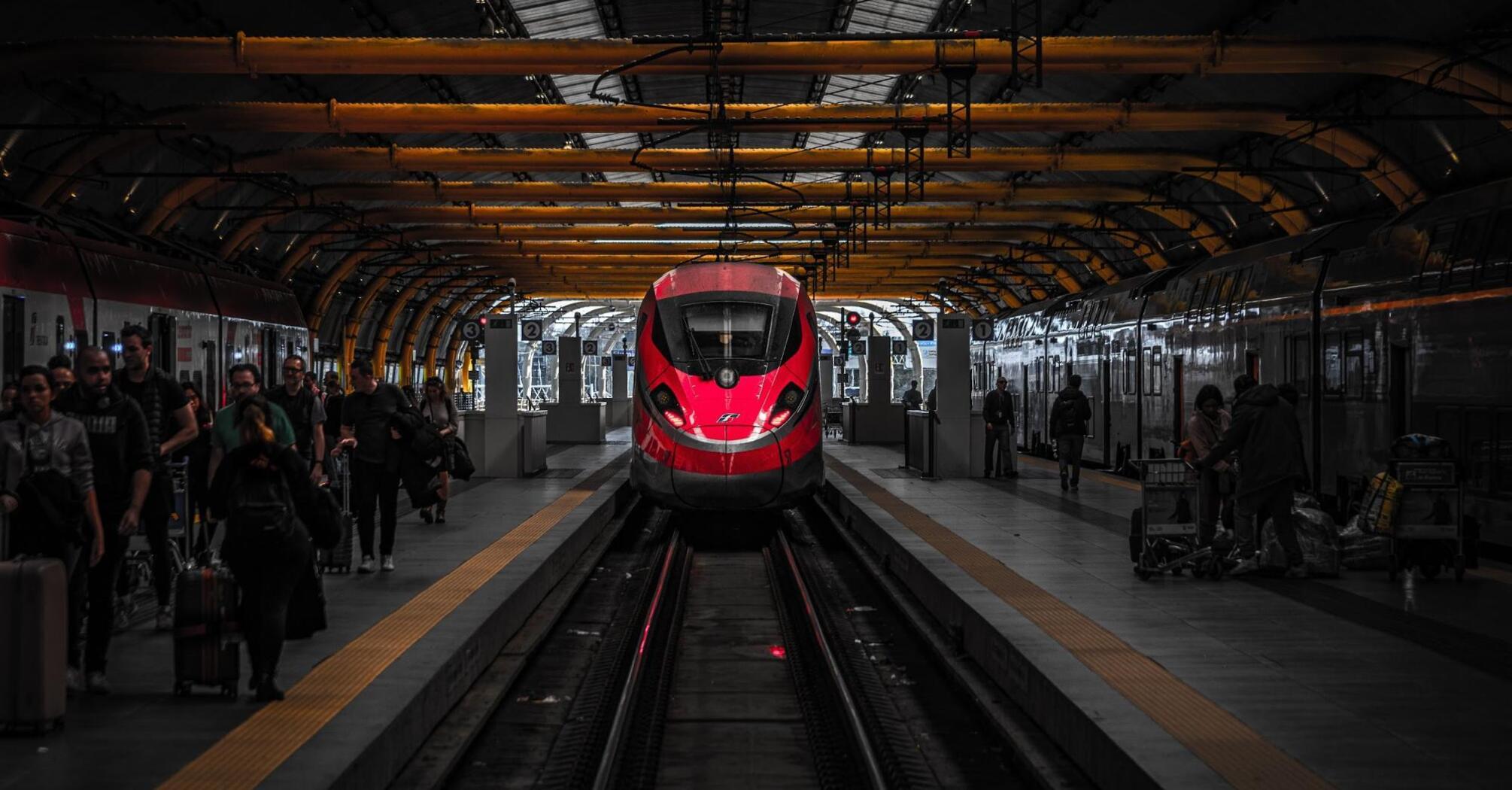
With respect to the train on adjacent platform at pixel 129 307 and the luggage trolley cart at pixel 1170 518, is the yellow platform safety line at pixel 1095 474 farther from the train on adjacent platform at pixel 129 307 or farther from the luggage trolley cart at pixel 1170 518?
the train on adjacent platform at pixel 129 307

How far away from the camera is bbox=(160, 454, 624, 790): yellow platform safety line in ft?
20.8

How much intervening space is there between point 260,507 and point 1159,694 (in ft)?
15.7

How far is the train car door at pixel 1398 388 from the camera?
53.5 ft

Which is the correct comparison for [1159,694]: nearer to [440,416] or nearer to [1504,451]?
[1504,451]

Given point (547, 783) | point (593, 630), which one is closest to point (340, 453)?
point (593, 630)

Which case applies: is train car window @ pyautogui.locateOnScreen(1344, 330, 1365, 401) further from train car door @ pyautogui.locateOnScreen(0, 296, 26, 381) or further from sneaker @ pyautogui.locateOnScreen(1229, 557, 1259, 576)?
train car door @ pyautogui.locateOnScreen(0, 296, 26, 381)

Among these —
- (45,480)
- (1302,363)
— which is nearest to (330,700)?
(45,480)

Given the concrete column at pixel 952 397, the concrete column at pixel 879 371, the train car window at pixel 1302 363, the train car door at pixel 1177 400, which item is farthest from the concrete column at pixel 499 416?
the concrete column at pixel 879 371

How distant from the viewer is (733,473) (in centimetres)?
1677

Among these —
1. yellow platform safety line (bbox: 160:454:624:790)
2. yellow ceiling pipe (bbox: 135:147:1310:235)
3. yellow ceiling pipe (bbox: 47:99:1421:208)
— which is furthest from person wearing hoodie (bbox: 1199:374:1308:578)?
yellow ceiling pipe (bbox: 135:147:1310:235)

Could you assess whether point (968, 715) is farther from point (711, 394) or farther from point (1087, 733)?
point (711, 394)

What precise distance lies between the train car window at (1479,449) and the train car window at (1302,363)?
436cm

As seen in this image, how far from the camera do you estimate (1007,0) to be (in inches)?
870

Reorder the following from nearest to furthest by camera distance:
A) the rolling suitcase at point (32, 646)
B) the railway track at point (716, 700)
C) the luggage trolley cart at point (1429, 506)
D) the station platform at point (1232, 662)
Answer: the station platform at point (1232, 662)
the rolling suitcase at point (32, 646)
the railway track at point (716, 700)
the luggage trolley cart at point (1429, 506)
